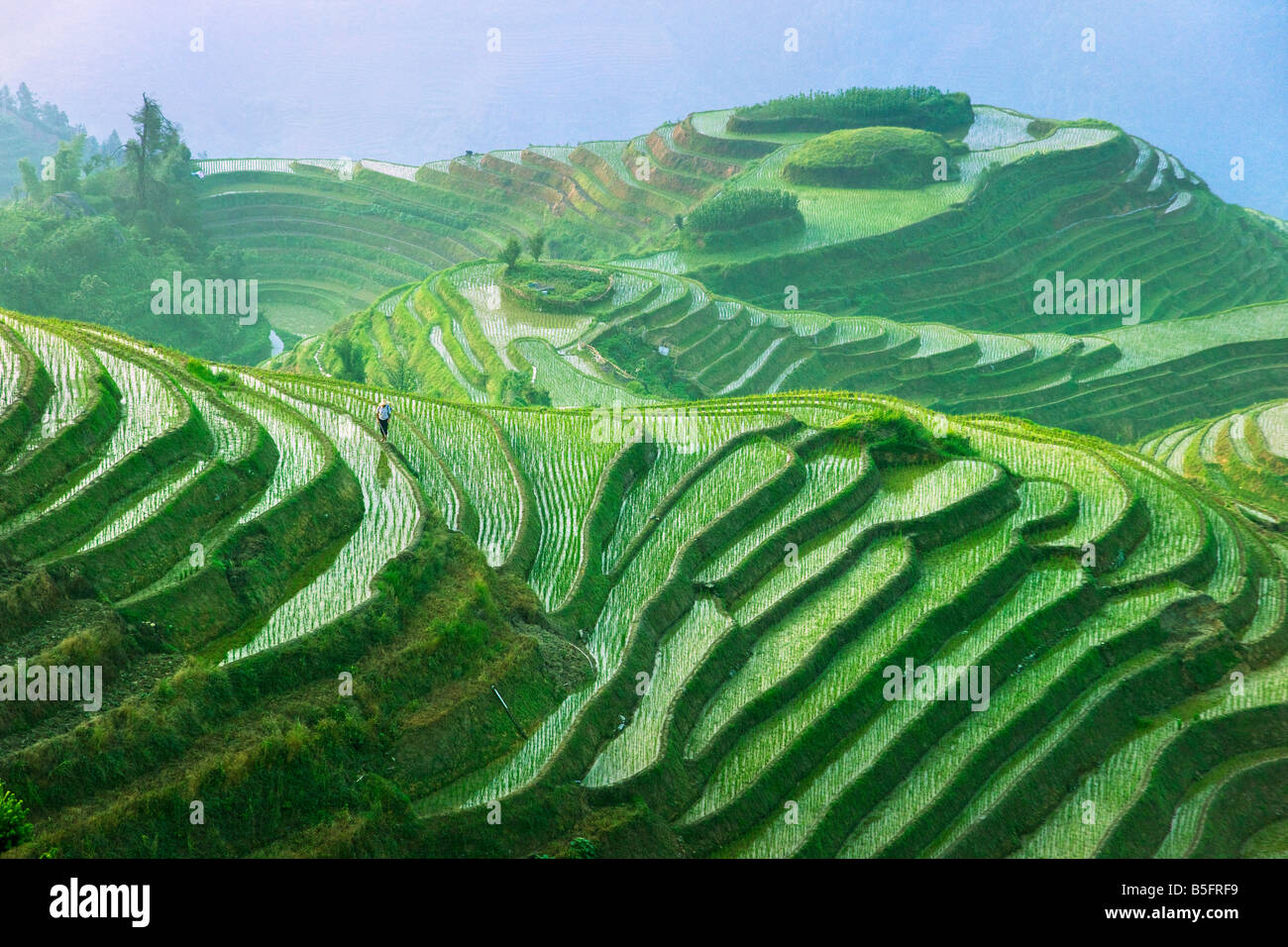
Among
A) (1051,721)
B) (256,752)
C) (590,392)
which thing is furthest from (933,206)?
(256,752)

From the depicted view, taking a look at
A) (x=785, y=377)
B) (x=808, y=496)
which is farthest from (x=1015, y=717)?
(x=785, y=377)

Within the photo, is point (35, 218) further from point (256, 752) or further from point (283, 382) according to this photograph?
point (256, 752)

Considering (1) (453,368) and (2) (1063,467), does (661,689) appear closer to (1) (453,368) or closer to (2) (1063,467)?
(2) (1063,467)

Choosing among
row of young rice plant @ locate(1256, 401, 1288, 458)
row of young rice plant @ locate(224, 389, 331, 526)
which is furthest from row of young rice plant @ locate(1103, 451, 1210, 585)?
row of young rice plant @ locate(224, 389, 331, 526)

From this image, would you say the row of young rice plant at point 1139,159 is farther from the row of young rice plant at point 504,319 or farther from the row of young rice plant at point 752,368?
the row of young rice plant at point 504,319

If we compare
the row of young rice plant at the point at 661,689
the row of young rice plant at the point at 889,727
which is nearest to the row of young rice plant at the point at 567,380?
the row of young rice plant at the point at 661,689

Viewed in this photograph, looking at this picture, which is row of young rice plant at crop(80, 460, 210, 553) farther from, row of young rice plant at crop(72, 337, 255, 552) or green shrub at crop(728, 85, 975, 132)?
green shrub at crop(728, 85, 975, 132)
